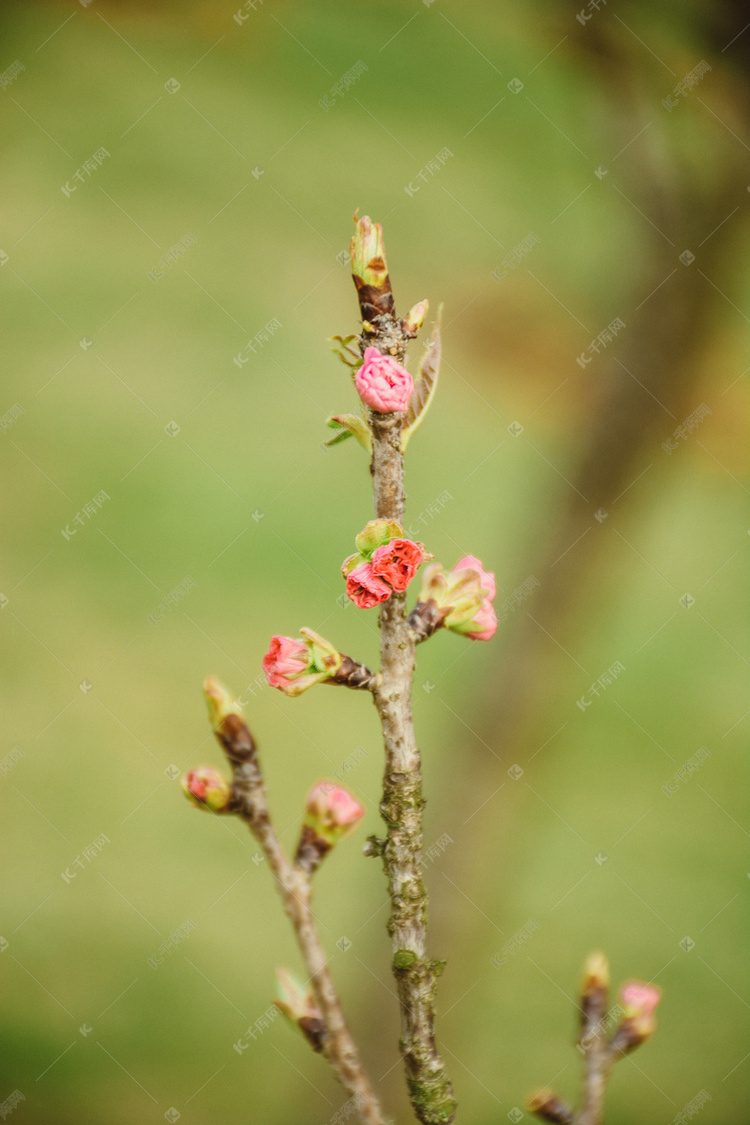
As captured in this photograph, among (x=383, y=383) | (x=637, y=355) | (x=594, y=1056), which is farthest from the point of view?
(x=637, y=355)

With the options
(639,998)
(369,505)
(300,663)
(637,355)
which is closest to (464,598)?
(300,663)

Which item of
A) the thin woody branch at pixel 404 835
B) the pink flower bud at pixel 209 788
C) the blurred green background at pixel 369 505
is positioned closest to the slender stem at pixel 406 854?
the thin woody branch at pixel 404 835

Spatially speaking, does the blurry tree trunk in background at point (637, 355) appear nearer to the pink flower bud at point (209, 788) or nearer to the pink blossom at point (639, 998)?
the pink blossom at point (639, 998)

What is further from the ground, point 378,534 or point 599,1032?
point 378,534

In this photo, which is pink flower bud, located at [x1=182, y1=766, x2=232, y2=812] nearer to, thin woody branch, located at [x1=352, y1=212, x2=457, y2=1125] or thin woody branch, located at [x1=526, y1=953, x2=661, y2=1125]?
thin woody branch, located at [x1=352, y1=212, x2=457, y2=1125]

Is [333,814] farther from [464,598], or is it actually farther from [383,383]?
[383,383]

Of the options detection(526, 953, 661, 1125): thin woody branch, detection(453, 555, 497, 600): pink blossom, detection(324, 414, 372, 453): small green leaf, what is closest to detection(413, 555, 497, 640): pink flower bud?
detection(453, 555, 497, 600): pink blossom

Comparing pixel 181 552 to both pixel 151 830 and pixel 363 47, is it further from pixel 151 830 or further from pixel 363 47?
pixel 363 47
